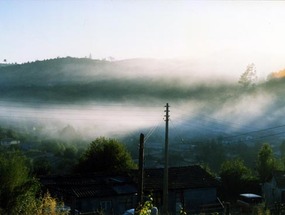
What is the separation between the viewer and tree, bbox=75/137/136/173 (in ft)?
150

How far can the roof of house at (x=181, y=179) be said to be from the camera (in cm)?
3450

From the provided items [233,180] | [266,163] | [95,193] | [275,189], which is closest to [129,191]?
[95,193]

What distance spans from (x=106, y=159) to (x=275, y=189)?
18075mm

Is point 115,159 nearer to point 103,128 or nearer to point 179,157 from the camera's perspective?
point 179,157

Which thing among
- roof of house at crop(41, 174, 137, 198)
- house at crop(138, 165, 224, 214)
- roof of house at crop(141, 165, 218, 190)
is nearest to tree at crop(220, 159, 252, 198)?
roof of house at crop(141, 165, 218, 190)

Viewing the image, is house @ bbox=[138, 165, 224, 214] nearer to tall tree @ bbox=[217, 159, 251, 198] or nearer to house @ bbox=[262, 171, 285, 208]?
tall tree @ bbox=[217, 159, 251, 198]

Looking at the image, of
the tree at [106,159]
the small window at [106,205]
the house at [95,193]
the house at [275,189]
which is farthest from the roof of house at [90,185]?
the house at [275,189]

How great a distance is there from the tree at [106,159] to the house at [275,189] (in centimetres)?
1478

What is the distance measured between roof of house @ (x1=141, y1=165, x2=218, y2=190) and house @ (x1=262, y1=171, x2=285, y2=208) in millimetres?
7808

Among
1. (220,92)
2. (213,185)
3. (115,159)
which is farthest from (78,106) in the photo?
(213,185)

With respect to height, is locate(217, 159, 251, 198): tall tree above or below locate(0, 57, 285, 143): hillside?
below

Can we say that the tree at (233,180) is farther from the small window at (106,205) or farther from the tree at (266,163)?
the small window at (106,205)

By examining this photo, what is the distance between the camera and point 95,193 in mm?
31422

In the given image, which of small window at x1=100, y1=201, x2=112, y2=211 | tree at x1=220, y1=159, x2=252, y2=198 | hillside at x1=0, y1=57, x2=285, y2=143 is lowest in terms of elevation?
small window at x1=100, y1=201, x2=112, y2=211
